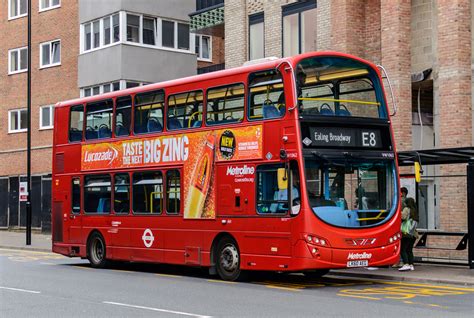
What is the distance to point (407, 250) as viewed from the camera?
19.4 meters

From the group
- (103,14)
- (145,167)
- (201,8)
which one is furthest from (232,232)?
(103,14)

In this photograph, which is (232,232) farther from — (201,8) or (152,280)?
(201,8)

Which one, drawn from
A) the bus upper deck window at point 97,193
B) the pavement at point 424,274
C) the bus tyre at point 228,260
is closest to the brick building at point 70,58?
the bus upper deck window at point 97,193

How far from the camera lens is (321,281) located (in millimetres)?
18047

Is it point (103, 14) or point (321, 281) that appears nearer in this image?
point (321, 281)

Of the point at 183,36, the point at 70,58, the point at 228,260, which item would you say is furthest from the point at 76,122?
the point at 70,58

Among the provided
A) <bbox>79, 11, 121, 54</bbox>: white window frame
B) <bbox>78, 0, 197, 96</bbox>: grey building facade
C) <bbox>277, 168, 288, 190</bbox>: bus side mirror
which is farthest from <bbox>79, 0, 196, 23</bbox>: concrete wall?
<bbox>277, 168, 288, 190</bbox>: bus side mirror

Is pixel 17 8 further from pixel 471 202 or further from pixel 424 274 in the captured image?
pixel 471 202

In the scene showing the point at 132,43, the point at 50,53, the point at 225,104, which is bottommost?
the point at 225,104

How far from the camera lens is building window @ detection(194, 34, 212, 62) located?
4228cm

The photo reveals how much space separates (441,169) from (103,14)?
20275mm

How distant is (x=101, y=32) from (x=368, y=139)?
24.2 m

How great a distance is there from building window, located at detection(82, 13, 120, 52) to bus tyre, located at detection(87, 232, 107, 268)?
16.9 meters

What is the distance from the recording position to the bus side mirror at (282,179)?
16.3 meters
